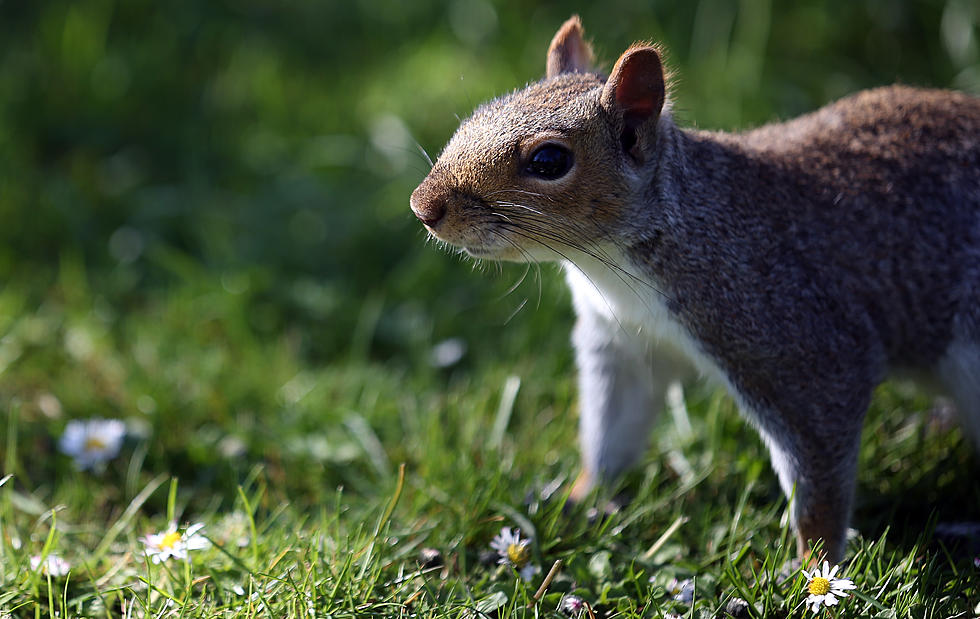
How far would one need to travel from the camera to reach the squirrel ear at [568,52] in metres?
2.90

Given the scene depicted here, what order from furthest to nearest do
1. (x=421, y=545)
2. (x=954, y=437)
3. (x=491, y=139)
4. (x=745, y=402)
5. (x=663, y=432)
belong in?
(x=663, y=432) < (x=954, y=437) < (x=421, y=545) < (x=745, y=402) < (x=491, y=139)

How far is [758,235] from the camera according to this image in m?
2.69

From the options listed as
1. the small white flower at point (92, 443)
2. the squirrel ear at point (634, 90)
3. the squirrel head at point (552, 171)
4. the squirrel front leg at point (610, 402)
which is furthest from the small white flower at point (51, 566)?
the squirrel ear at point (634, 90)

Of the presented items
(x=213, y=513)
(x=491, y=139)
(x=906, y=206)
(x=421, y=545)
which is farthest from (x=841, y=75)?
(x=213, y=513)

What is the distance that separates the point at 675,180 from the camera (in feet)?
8.64

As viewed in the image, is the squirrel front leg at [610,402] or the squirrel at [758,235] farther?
the squirrel front leg at [610,402]

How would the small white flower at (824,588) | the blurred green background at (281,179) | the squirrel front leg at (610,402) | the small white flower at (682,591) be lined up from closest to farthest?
1. the small white flower at (824,588)
2. the small white flower at (682,591)
3. the squirrel front leg at (610,402)
4. the blurred green background at (281,179)

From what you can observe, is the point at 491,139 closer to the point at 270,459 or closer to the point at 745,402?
the point at 745,402

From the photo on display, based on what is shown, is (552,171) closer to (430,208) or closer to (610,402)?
(430,208)

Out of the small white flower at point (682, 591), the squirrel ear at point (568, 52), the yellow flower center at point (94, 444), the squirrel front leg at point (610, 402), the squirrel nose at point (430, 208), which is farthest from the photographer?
the yellow flower center at point (94, 444)

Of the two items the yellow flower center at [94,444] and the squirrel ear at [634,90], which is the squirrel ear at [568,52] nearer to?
the squirrel ear at [634,90]

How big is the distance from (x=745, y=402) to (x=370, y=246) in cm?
203

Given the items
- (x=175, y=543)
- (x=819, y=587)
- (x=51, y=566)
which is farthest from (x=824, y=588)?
(x=51, y=566)

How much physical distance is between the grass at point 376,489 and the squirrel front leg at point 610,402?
95 millimetres
